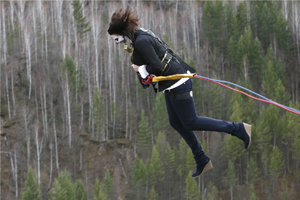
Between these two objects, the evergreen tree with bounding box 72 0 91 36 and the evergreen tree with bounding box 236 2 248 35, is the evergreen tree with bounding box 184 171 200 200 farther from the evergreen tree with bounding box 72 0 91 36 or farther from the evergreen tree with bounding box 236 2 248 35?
the evergreen tree with bounding box 236 2 248 35

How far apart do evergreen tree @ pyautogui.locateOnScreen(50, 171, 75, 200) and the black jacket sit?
90.5 feet

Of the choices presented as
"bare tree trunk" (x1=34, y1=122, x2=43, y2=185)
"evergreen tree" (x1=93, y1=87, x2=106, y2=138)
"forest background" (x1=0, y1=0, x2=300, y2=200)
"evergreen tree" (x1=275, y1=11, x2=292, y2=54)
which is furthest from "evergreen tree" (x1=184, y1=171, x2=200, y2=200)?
"evergreen tree" (x1=275, y1=11, x2=292, y2=54)

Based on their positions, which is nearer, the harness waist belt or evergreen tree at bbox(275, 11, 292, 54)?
the harness waist belt

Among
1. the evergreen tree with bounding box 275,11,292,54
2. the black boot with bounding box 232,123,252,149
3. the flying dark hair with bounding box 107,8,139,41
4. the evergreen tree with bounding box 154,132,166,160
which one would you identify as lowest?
the evergreen tree with bounding box 154,132,166,160

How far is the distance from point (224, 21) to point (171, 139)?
17299mm

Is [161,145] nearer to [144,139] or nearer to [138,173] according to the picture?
[144,139]

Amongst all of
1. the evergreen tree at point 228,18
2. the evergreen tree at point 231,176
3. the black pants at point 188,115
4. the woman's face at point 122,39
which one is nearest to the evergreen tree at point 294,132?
the evergreen tree at point 231,176

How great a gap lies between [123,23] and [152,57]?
41 cm

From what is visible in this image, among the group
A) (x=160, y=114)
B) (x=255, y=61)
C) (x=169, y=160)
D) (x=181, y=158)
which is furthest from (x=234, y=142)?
(x=255, y=61)

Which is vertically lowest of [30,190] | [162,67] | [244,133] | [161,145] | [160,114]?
[30,190]

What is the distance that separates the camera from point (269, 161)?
1388 inches

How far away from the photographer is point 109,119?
38.6 metres

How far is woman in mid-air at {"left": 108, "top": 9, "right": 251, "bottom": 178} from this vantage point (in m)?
3.30

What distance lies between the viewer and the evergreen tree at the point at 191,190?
31.8 metres
